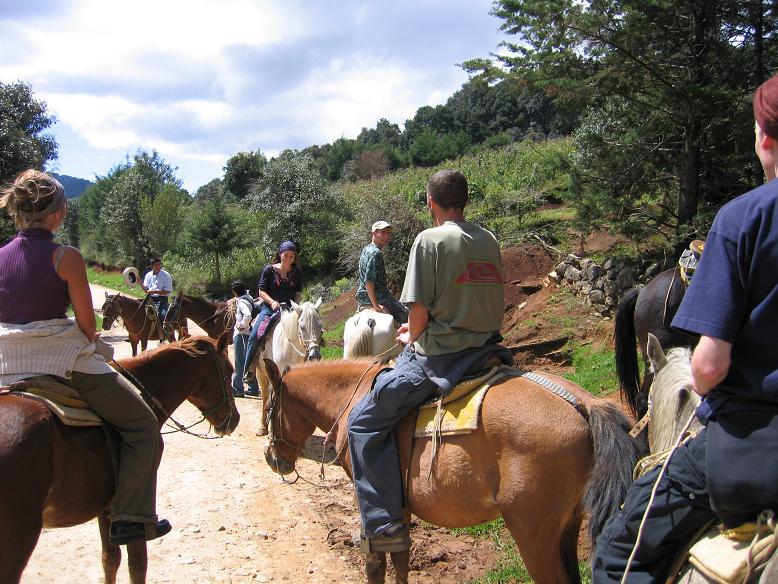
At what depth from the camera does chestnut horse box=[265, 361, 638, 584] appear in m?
2.93

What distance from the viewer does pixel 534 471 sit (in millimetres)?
3080

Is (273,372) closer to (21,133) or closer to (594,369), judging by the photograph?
(594,369)

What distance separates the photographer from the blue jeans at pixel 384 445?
3523 mm

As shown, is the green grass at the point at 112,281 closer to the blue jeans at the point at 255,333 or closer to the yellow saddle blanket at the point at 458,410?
the blue jeans at the point at 255,333

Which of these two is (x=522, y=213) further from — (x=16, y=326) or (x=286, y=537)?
(x=16, y=326)

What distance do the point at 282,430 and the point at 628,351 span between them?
413cm

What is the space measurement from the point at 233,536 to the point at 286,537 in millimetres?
495

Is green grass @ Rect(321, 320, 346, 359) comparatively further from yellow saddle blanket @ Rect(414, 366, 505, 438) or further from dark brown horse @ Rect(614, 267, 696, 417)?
yellow saddle blanket @ Rect(414, 366, 505, 438)

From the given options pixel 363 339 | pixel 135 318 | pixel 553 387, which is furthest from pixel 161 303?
pixel 553 387

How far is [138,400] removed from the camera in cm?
377

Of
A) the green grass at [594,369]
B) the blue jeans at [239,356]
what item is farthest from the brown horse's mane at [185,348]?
the blue jeans at [239,356]

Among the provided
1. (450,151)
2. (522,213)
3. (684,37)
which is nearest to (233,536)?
(684,37)

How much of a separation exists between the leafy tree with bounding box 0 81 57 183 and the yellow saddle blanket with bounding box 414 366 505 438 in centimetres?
2325

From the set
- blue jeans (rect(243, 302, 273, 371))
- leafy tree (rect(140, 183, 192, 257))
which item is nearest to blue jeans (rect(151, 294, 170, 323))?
blue jeans (rect(243, 302, 273, 371))
